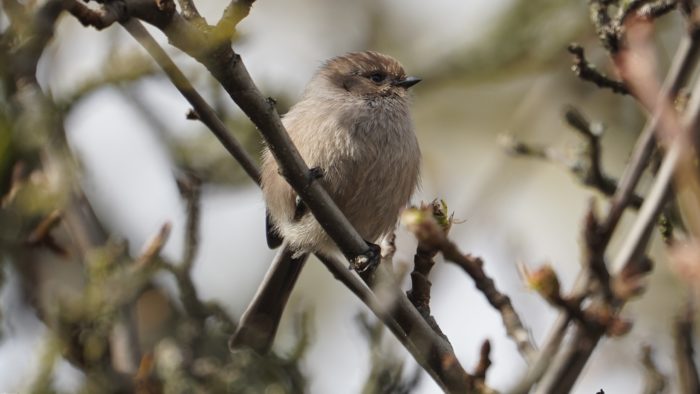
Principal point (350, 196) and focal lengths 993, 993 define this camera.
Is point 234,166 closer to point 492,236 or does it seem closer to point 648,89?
point 492,236

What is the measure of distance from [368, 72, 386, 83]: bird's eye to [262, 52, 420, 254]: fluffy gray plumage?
4.8 inches

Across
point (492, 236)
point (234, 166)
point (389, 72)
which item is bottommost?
point (234, 166)

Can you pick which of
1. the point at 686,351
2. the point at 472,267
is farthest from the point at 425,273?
the point at 686,351

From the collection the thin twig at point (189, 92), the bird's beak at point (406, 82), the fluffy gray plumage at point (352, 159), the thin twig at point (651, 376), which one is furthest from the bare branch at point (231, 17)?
the bird's beak at point (406, 82)

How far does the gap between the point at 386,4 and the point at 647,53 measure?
8494 mm

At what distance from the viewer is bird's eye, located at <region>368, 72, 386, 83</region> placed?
6188 millimetres

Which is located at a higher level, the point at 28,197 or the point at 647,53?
the point at 647,53

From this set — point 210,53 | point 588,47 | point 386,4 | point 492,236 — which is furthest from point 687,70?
point 386,4

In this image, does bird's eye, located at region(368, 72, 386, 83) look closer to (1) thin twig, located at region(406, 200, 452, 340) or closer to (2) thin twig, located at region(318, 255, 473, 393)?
(1) thin twig, located at region(406, 200, 452, 340)

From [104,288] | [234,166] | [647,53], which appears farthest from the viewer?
A: [234,166]

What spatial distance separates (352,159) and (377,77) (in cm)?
110

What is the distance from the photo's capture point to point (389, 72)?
20.6 ft

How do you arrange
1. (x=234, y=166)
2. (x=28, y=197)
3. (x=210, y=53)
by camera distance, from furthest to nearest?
(x=234, y=166), (x=28, y=197), (x=210, y=53)

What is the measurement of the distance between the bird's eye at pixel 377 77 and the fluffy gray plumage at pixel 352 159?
0.40 ft
